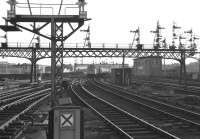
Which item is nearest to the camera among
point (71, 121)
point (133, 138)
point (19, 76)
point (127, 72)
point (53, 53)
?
point (71, 121)

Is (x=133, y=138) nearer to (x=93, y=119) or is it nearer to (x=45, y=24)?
(x=93, y=119)

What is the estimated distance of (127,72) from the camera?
49.4m

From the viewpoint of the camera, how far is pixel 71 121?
8047mm

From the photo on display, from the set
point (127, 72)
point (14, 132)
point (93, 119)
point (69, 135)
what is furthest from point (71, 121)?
point (127, 72)

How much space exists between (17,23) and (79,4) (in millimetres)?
2688

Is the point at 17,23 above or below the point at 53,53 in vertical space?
above

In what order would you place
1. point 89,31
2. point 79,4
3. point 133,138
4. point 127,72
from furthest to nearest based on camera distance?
point 89,31 < point 127,72 < point 79,4 < point 133,138

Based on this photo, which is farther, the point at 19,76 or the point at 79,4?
the point at 19,76

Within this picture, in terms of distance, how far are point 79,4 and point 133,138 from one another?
6640 mm

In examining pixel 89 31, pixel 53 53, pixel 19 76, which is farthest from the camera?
pixel 19 76

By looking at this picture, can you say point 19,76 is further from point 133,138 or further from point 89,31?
point 133,138

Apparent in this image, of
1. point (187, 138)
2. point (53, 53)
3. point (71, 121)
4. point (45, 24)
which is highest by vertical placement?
point (45, 24)

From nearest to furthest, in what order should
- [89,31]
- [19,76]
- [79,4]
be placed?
[79,4]
[89,31]
[19,76]

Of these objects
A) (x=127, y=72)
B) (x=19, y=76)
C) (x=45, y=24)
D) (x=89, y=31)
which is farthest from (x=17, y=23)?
(x=19, y=76)
